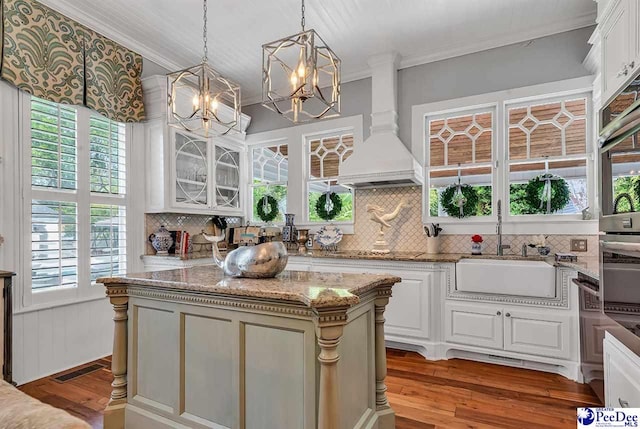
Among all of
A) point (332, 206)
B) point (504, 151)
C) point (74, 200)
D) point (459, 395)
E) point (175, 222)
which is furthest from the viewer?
point (332, 206)

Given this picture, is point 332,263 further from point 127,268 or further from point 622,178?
point 622,178

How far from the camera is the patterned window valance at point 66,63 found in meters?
2.53

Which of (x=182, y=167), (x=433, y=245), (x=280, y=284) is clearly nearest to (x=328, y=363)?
(x=280, y=284)

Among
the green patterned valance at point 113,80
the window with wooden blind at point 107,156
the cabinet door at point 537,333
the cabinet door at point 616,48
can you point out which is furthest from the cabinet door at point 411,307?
the green patterned valance at point 113,80

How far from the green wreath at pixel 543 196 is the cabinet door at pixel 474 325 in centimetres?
114

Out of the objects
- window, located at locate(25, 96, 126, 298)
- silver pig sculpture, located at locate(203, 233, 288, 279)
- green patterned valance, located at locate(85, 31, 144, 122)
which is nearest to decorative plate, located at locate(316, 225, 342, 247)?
window, located at locate(25, 96, 126, 298)

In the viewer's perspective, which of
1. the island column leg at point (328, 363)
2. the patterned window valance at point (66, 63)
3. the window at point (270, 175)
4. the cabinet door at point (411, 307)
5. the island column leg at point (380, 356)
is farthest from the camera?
the window at point (270, 175)

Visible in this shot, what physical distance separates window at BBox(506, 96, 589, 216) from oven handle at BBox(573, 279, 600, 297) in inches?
38.8

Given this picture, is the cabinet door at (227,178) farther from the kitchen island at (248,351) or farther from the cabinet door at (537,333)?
the cabinet door at (537,333)

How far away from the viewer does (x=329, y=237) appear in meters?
4.07

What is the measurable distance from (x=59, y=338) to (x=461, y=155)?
4183 mm

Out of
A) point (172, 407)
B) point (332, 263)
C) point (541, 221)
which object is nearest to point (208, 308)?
point (172, 407)

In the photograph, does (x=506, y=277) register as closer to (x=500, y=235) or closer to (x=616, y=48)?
(x=500, y=235)

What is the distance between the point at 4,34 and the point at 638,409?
14.4 ft
